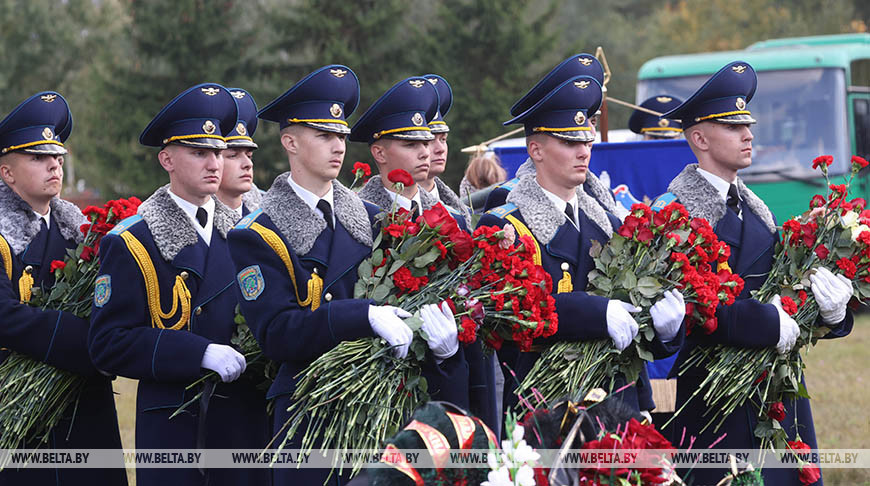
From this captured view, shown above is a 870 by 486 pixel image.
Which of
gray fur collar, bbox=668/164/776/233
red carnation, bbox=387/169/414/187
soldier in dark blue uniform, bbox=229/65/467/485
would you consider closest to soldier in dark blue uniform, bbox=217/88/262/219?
soldier in dark blue uniform, bbox=229/65/467/485

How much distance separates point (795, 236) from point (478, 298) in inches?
59.3

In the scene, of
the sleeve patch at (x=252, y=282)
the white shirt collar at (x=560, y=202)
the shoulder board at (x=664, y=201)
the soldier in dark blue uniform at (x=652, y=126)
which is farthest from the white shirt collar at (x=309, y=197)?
the soldier in dark blue uniform at (x=652, y=126)

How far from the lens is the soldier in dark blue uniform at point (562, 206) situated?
178 inches

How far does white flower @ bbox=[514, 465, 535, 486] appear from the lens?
7.32ft

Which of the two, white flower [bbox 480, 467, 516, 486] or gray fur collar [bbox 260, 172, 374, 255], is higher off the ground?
gray fur collar [bbox 260, 172, 374, 255]

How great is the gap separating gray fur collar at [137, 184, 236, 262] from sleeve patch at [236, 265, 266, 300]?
484mm

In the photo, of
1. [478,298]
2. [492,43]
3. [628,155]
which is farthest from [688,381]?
[492,43]

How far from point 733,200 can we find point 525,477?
9.54 feet

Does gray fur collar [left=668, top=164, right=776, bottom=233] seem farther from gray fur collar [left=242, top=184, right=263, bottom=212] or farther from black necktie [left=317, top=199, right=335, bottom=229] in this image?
gray fur collar [left=242, top=184, right=263, bottom=212]

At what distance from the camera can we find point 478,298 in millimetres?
4035

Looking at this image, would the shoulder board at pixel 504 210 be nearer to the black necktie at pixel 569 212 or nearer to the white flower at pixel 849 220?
the black necktie at pixel 569 212

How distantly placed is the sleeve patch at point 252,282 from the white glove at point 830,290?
2.23m

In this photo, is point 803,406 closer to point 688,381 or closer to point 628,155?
point 688,381

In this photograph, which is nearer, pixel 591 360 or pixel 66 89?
pixel 591 360
